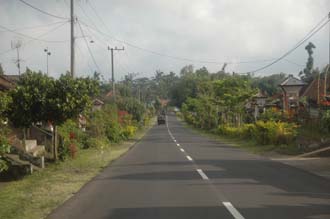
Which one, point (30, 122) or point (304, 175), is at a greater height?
point (30, 122)

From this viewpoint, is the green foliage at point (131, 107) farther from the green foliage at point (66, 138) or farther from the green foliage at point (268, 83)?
the green foliage at point (66, 138)

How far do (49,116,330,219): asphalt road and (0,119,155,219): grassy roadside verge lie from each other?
1.27 ft

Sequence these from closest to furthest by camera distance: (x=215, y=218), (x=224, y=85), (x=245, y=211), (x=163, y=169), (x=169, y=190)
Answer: (x=215, y=218) → (x=245, y=211) → (x=169, y=190) → (x=163, y=169) → (x=224, y=85)

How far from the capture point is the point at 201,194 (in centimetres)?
1267

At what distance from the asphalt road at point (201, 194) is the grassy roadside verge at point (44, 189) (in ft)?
1.27

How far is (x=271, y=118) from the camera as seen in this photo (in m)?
40.5

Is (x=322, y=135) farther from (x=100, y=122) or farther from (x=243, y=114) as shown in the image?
(x=243, y=114)

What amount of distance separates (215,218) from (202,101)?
65105mm

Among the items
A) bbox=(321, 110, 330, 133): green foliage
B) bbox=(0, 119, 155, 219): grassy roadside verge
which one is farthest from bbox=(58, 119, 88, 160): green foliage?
bbox=(321, 110, 330, 133): green foliage

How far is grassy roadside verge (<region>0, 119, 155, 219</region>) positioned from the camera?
441 inches

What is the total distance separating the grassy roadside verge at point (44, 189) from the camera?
36.7 feet

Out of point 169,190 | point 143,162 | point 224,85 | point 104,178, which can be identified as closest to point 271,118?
point 224,85

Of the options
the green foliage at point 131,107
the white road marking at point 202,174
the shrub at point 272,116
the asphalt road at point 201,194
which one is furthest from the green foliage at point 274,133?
the green foliage at point 131,107

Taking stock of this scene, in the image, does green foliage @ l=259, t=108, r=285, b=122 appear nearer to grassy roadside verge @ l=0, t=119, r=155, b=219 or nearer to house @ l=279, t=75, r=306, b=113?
house @ l=279, t=75, r=306, b=113
